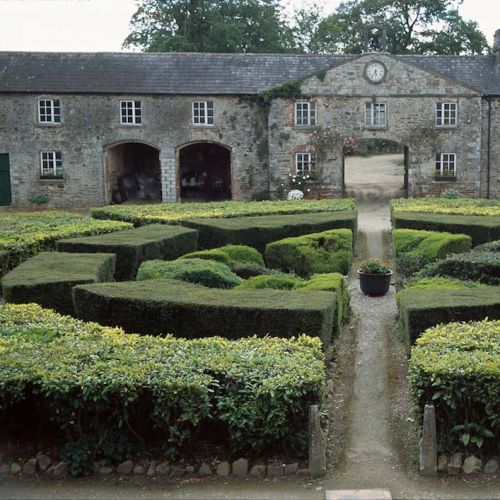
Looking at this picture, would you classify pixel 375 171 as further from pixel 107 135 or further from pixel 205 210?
pixel 205 210

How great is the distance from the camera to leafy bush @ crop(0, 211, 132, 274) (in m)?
17.9

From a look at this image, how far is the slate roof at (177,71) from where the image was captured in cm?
3394

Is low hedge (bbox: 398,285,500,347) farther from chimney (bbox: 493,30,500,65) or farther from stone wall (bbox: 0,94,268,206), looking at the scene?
chimney (bbox: 493,30,500,65)

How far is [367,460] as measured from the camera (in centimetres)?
881

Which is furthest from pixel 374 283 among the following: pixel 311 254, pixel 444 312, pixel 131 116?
pixel 131 116

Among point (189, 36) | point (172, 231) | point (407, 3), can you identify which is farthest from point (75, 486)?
point (407, 3)

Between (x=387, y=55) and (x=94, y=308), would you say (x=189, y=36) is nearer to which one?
(x=387, y=55)

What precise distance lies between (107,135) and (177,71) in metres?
4.18

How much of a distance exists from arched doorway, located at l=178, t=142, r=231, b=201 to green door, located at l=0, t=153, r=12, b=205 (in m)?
7.70

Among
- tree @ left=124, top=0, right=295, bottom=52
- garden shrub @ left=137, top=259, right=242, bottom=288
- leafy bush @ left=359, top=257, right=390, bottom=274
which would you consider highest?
tree @ left=124, top=0, right=295, bottom=52

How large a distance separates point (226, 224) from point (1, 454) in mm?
12178

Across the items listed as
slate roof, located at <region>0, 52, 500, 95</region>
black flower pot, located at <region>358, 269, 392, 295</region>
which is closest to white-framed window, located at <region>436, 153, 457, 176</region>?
slate roof, located at <region>0, 52, 500, 95</region>

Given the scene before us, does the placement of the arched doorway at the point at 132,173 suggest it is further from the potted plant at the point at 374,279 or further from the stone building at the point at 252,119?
the potted plant at the point at 374,279

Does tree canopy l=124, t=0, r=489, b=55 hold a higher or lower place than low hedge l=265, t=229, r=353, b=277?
higher
